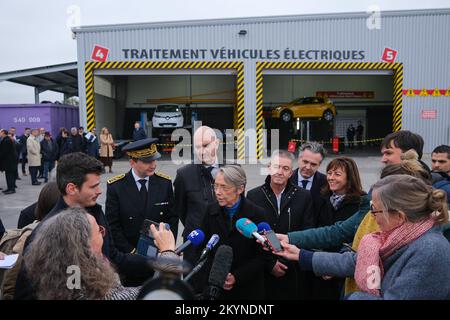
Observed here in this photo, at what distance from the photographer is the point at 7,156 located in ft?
36.4

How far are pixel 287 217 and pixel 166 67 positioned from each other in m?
15.1

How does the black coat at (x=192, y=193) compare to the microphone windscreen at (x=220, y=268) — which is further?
the black coat at (x=192, y=193)

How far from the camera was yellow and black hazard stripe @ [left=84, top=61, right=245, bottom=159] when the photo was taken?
17125 millimetres

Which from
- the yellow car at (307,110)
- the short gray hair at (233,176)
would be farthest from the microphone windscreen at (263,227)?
the yellow car at (307,110)

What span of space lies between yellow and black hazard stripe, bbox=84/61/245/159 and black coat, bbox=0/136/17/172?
6.12m

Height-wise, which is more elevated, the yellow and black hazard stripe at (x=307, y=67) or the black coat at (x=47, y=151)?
the yellow and black hazard stripe at (x=307, y=67)

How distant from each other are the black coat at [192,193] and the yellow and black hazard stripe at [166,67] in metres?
13.8

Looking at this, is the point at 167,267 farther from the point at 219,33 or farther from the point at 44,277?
the point at 219,33

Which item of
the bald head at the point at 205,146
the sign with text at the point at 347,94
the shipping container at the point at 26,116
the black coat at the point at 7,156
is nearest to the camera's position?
the bald head at the point at 205,146

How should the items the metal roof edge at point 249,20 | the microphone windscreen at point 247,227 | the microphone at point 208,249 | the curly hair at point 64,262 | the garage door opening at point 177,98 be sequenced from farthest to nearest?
the garage door opening at point 177,98, the metal roof edge at point 249,20, the microphone windscreen at point 247,227, the microphone at point 208,249, the curly hair at point 64,262

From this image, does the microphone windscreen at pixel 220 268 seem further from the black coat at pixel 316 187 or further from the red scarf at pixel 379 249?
the black coat at pixel 316 187

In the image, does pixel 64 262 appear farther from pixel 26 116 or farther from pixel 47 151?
pixel 26 116

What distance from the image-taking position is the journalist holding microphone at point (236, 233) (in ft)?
9.38

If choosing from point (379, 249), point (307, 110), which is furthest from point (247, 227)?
point (307, 110)
